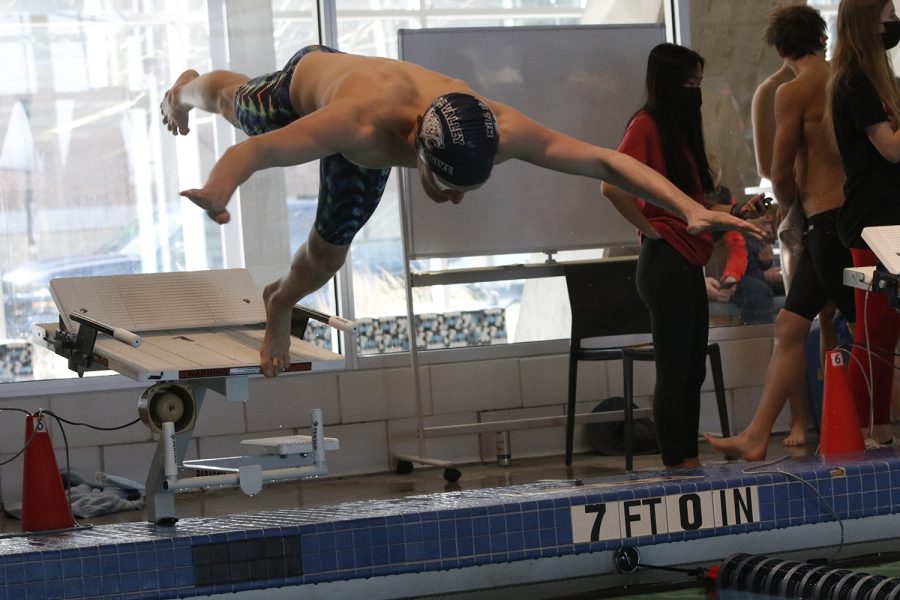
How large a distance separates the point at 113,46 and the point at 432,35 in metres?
1.48

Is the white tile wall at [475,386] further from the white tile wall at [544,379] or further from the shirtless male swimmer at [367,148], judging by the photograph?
the shirtless male swimmer at [367,148]

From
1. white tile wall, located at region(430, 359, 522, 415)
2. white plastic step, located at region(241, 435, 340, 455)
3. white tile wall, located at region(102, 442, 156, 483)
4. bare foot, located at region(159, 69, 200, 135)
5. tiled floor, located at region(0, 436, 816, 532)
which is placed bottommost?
tiled floor, located at region(0, 436, 816, 532)

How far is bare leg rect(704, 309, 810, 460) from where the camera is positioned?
170 inches

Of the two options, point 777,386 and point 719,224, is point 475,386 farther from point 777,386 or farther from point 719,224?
point 719,224

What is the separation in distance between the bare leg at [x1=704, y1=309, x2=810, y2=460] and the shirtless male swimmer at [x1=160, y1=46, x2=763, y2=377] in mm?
1316

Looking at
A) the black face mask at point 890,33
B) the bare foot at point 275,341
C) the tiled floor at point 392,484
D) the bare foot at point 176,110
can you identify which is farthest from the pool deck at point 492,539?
the bare foot at point 176,110

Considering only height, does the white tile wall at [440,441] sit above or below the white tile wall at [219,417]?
below

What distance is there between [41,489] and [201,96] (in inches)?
54.1

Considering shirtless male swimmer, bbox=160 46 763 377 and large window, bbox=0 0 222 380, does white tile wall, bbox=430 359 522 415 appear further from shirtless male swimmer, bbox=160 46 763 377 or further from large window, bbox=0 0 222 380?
shirtless male swimmer, bbox=160 46 763 377

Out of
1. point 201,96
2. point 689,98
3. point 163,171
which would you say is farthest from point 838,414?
point 163,171

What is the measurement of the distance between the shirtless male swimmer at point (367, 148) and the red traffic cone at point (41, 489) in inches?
29.2

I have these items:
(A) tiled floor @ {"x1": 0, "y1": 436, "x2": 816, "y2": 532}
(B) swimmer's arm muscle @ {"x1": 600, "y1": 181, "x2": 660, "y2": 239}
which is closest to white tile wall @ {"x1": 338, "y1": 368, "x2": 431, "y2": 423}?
(A) tiled floor @ {"x1": 0, "y1": 436, "x2": 816, "y2": 532}

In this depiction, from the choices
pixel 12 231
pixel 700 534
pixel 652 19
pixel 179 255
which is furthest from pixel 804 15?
pixel 12 231

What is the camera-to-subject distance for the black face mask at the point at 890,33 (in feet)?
13.5
